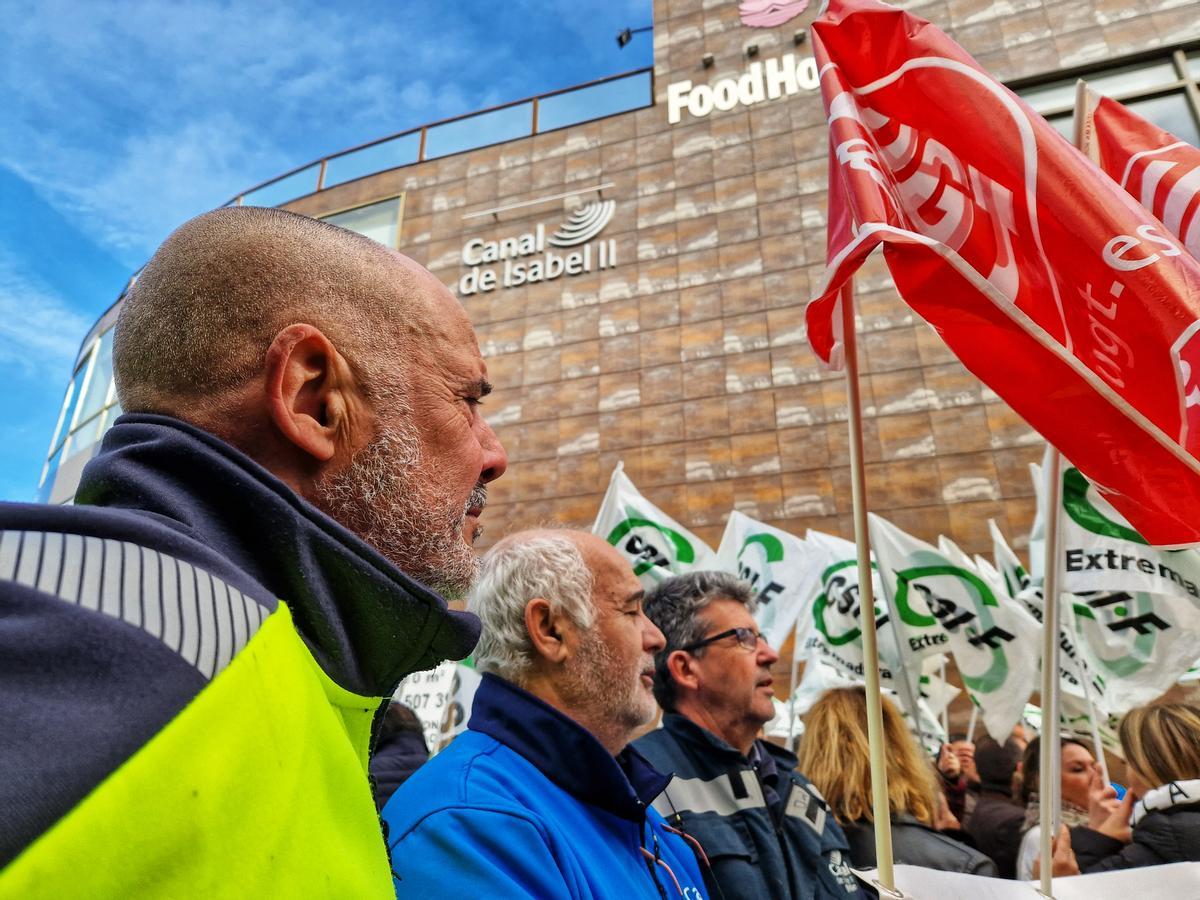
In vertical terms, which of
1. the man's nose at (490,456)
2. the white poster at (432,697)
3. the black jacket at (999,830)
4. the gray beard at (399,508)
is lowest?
the black jacket at (999,830)

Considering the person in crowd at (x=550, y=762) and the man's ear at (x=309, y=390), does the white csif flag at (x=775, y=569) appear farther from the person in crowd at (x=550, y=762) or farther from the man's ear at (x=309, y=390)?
the man's ear at (x=309, y=390)

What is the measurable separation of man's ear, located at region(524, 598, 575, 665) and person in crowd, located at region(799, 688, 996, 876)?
169 centimetres

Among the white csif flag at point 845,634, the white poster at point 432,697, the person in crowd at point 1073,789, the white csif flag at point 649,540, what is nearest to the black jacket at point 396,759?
the person in crowd at point 1073,789

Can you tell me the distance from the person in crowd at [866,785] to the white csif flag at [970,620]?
2.69 meters

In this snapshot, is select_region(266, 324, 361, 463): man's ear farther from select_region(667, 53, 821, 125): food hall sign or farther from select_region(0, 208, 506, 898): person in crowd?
select_region(667, 53, 821, 125): food hall sign

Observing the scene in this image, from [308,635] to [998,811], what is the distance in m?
4.48

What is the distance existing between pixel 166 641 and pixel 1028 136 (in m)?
1.92

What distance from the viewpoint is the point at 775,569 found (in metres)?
6.74

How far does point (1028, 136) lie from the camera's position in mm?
1749

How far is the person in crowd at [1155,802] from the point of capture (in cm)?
269

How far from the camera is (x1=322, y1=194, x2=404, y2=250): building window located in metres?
16.0

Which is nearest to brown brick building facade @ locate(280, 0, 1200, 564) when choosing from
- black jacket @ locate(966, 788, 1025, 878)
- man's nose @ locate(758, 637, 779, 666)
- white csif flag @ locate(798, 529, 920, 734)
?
white csif flag @ locate(798, 529, 920, 734)

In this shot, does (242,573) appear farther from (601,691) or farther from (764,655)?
(764,655)

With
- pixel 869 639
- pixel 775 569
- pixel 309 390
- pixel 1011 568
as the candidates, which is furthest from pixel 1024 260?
pixel 1011 568
